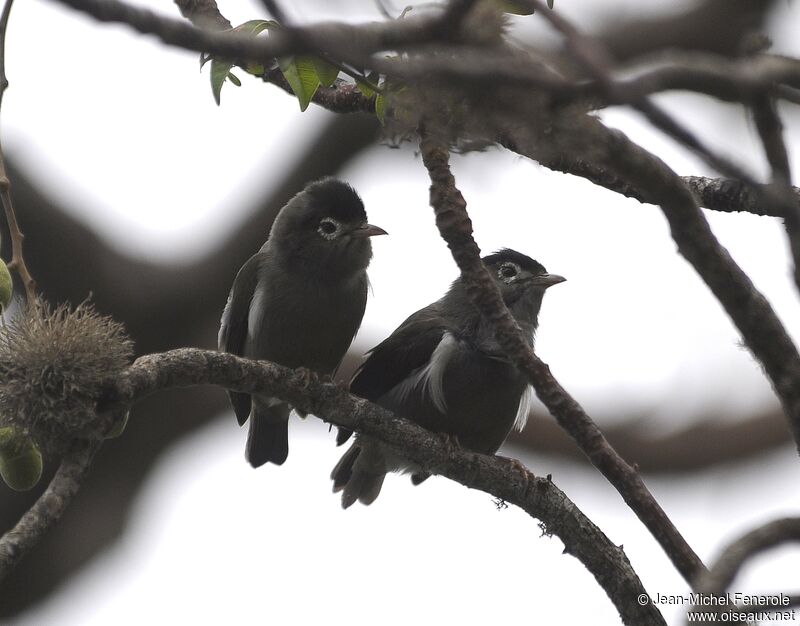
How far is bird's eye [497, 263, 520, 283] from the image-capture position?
6.93 m

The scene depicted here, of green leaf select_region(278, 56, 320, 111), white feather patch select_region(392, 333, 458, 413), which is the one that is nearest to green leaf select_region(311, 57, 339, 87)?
green leaf select_region(278, 56, 320, 111)

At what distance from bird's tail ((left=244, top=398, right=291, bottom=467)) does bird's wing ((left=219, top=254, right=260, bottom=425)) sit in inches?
5.8

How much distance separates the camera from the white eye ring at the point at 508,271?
693 cm

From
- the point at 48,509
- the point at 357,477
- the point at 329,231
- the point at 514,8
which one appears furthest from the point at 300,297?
the point at 514,8

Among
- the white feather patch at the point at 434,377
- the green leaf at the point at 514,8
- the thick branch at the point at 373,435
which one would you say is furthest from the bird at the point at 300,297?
the green leaf at the point at 514,8

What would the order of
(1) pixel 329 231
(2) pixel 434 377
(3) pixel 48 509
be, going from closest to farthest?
(3) pixel 48 509, (2) pixel 434 377, (1) pixel 329 231

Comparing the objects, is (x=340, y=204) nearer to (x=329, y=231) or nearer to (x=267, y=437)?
(x=329, y=231)

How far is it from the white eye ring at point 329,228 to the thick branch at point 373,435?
2.04 metres

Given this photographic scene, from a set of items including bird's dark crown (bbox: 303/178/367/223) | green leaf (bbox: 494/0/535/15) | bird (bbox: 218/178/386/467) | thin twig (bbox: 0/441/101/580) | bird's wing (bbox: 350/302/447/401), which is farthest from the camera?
bird's dark crown (bbox: 303/178/367/223)

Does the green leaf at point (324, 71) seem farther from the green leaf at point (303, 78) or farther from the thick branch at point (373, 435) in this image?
the thick branch at point (373, 435)

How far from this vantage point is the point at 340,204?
6.68 m

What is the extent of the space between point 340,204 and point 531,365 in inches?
123

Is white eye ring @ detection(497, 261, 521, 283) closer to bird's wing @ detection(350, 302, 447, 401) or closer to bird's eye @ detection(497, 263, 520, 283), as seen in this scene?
bird's eye @ detection(497, 263, 520, 283)

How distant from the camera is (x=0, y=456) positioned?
3.75m
